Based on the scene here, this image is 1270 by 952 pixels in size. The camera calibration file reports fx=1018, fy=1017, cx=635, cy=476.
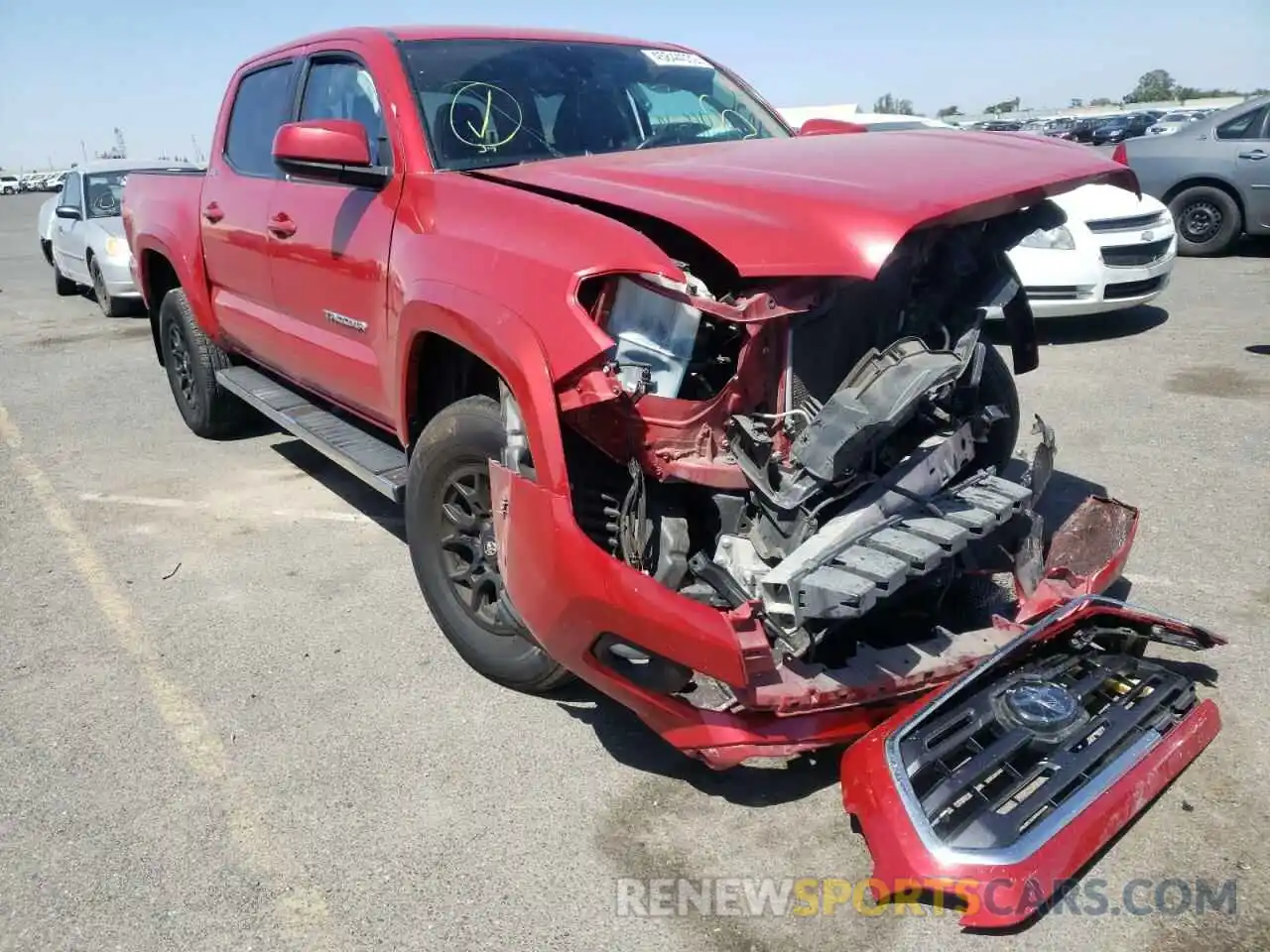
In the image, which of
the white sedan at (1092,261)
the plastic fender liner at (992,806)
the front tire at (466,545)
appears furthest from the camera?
the white sedan at (1092,261)

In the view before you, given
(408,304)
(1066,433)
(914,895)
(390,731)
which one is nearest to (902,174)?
(408,304)

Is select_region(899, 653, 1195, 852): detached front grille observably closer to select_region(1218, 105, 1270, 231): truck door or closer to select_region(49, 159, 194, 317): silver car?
select_region(1218, 105, 1270, 231): truck door

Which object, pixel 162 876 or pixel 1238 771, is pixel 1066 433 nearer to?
pixel 1238 771

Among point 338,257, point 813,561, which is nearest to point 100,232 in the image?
point 338,257

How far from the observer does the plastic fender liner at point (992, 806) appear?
86.7 inches

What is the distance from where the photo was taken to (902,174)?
2.73 m

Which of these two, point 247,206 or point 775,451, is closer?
point 775,451

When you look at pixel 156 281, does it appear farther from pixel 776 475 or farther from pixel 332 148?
pixel 776 475

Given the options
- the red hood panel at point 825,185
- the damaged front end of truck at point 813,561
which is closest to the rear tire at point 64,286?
the red hood panel at point 825,185

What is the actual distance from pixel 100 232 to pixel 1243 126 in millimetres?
12448

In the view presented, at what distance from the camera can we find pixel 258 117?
193 inches

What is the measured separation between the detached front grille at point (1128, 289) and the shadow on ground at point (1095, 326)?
1.23 ft

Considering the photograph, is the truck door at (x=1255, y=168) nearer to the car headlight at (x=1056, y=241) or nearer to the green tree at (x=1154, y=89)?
the car headlight at (x=1056, y=241)

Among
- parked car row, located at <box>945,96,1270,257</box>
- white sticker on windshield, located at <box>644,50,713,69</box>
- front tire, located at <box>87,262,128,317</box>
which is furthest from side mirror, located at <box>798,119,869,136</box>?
front tire, located at <box>87,262,128,317</box>
